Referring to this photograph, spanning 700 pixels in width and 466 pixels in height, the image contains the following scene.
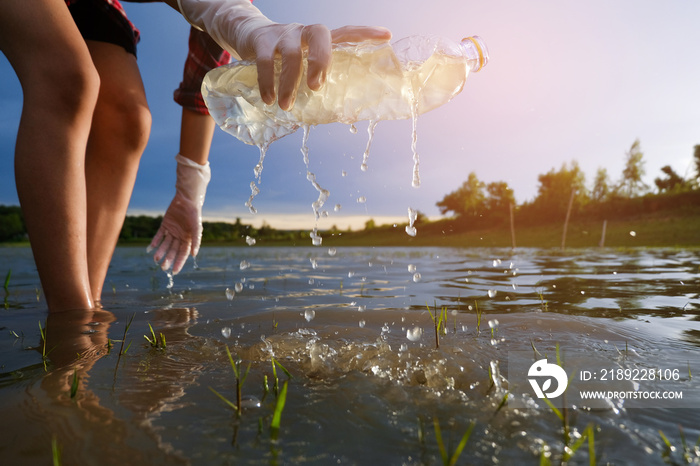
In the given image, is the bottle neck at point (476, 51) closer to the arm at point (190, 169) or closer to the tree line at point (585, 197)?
the arm at point (190, 169)

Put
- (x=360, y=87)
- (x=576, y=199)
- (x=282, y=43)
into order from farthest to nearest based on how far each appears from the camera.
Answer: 1. (x=576, y=199)
2. (x=360, y=87)
3. (x=282, y=43)

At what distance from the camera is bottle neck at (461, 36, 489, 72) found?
2.45 m

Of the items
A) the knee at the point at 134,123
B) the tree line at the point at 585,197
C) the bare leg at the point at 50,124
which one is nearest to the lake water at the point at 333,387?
the bare leg at the point at 50,124

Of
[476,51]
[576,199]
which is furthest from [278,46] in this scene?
[576,199]

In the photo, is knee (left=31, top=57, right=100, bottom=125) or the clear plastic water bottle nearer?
knee (left=31, top=57, right=100, bottom=125)

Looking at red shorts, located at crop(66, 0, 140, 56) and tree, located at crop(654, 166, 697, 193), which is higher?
tree, located at crop(654, 166, 697, 193)

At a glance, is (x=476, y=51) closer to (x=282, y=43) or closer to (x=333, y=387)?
(x=282, y=43)

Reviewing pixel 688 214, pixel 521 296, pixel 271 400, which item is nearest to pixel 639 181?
pixel 688 214

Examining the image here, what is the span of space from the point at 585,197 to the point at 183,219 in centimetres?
5233

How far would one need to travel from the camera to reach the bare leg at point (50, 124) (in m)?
2.32

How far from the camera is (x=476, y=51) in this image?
2.48m

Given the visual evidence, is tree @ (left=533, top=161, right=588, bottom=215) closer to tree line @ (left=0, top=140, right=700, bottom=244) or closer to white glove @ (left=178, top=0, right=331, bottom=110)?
tree line @ (left=0, top=140, right=700, bottom=244)

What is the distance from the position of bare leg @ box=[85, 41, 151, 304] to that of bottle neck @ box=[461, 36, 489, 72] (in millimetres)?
2508

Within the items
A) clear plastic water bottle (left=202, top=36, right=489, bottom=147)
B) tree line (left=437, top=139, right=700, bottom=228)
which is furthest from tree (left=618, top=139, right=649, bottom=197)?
clear plastic water bottle (left=202, top=36, right=489, bottom=147)
